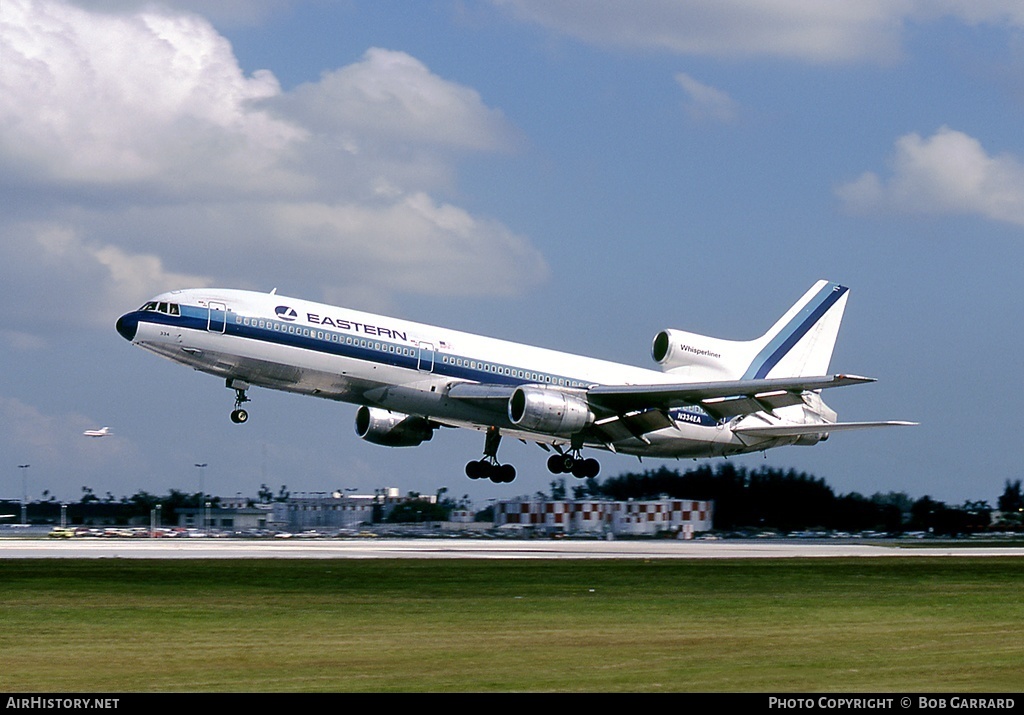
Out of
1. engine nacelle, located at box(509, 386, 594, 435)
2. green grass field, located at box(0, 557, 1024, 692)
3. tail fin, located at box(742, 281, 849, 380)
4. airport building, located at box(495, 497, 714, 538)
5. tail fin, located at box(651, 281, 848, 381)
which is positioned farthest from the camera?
airport building, located at box(495, 497, 714, 538)

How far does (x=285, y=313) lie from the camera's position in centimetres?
4872

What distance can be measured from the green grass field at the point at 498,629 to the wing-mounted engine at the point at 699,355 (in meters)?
15.8

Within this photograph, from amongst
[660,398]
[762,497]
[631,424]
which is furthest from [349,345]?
[762,497]

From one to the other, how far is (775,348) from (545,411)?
1689 cm

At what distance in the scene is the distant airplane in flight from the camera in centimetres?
4812

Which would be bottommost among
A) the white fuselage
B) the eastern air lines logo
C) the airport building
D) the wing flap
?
the airport building

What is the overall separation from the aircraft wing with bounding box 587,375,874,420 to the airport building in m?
35.1

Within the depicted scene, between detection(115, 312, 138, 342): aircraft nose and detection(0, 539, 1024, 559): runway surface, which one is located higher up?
detection(115, 312, 138, 342): aircraft nose

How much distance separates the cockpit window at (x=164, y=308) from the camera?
47562 millimetres

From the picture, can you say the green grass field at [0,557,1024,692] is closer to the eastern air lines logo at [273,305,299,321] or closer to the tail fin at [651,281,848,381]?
the eastern air lines logo at [273,305,299,321]

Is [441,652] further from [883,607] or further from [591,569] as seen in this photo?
[591,569]

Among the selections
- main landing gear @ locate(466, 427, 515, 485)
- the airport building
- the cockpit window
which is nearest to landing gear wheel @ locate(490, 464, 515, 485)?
main landing gear @ locate(466, 427, 515, 485)

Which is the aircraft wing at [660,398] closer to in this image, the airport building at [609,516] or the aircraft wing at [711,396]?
the aircraft wing at [711,396]
